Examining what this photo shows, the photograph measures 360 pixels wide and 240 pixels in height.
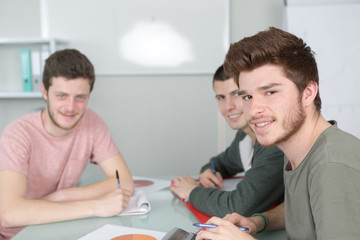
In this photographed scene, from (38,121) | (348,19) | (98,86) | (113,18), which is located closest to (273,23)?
(348,19)

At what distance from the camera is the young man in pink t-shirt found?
1303mm

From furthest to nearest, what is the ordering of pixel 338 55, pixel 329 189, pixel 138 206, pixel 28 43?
pixel 28 43 < pixel 338 55 < pixel 138 206 < pixel 329 189

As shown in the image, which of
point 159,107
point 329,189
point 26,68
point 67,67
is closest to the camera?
point 329,189

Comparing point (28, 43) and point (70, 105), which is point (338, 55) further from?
point (28, 43)

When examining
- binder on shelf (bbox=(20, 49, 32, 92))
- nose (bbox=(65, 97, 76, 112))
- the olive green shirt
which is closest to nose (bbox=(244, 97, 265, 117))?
the olive green shirt

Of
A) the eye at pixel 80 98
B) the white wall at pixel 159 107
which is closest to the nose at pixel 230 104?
the eye at pixel 80 98

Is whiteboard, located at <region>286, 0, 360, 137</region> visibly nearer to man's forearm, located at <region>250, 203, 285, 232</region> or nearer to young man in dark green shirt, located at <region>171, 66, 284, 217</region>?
young man in dark green shirt, located at <region>171, 66, 284, 217</region>

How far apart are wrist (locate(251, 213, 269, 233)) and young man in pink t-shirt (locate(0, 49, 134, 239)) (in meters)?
0.50

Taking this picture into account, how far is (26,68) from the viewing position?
116 inches

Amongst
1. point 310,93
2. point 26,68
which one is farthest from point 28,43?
point 310,93

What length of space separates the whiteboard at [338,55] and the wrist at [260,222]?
1606 mm

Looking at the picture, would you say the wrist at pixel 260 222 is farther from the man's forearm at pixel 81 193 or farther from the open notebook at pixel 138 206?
the man's forearm at pixel 81 193

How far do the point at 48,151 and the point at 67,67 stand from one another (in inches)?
16.3

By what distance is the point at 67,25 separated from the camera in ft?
10.2
